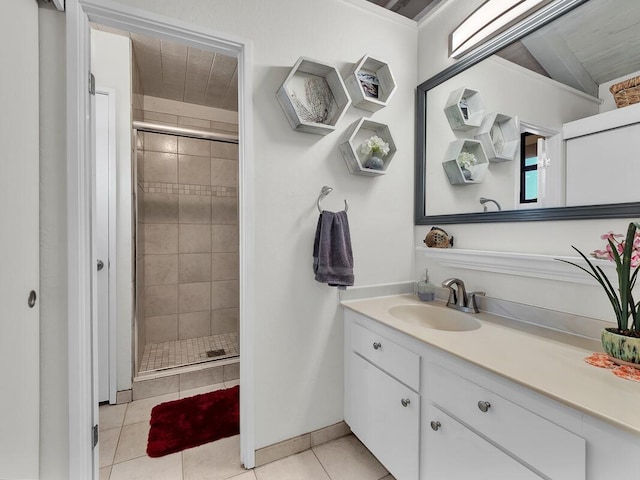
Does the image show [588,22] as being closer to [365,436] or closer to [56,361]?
[365,436]

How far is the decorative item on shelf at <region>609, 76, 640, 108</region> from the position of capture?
101 cm

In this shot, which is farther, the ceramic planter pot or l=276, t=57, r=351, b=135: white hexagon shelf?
l=276, t=57, r=351, b=135: white hexagon shelf

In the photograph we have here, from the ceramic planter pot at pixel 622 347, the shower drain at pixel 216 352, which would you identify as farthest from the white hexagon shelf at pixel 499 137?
the shower drain at pixel 216 352

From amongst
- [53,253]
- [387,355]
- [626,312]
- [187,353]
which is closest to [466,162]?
[626,312]

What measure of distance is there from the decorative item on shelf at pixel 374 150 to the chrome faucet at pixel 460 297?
29.0 inches

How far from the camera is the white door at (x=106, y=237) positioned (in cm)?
193

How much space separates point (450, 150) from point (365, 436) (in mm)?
1603

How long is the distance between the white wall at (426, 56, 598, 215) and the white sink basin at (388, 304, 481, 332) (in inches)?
22.0

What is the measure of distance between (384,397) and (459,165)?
127cm

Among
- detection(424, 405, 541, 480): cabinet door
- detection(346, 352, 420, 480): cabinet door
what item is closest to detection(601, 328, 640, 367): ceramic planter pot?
detection(424, 405, 541, 480): cabinet door

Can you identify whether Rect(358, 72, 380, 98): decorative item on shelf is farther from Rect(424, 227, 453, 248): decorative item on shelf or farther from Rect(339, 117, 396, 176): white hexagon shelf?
Rect(424, 227, 453, 248): decorative item on shelf

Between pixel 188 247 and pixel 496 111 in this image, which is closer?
pixel 496 111

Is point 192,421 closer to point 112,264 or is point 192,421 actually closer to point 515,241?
point 112,264
